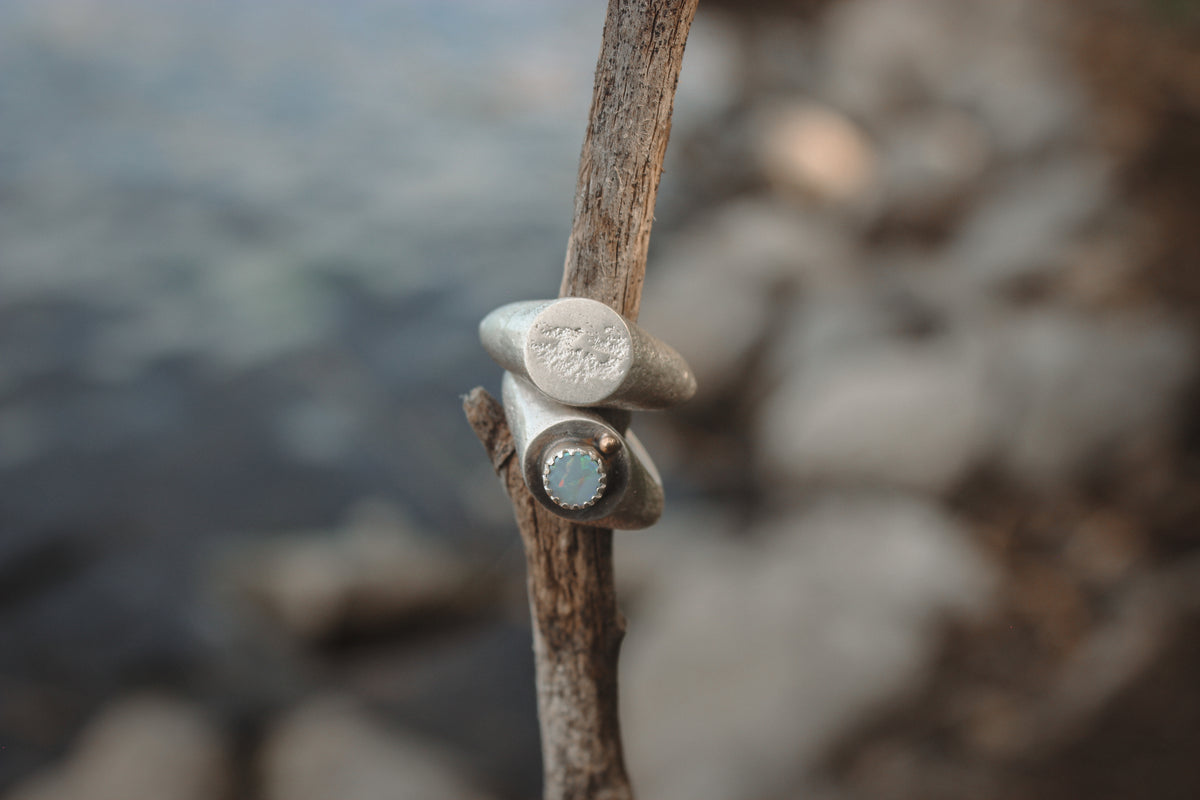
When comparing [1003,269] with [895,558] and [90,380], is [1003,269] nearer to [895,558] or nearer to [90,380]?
[895,558]

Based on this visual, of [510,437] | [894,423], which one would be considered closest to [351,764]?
[510,437]

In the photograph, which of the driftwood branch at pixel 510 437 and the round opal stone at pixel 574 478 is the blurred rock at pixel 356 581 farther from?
the round opal stone at pixel 574 478

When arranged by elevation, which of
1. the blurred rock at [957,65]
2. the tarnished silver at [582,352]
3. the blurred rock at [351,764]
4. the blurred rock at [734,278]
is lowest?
the tarnished silver at [582,352]

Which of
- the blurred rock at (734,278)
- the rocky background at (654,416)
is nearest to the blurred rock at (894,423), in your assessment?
the rocky background at (654,416)

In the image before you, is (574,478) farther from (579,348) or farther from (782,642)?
(782,642)

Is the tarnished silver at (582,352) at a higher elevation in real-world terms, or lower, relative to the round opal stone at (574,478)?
higher

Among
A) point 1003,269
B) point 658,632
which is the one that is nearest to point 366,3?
point 1003,269

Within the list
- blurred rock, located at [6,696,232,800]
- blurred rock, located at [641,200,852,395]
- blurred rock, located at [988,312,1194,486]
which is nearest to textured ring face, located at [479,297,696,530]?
blurred rock, located at [6,696,232,800]
